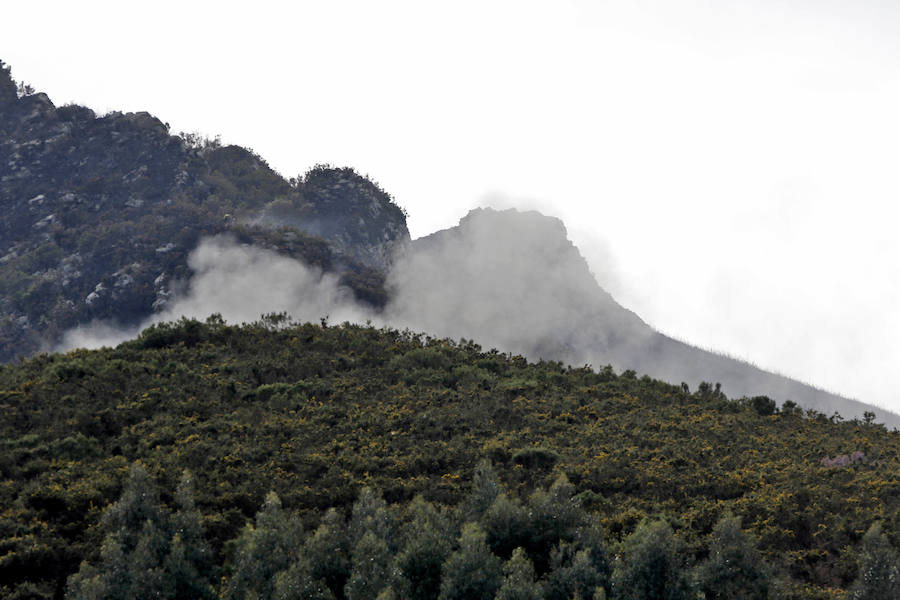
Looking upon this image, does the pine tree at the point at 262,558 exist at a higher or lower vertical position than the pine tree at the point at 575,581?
lower

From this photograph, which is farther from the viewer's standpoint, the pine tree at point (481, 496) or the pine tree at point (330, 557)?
the pine tree at point (481, 496)

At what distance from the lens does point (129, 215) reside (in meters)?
108

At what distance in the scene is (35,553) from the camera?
94.7ft

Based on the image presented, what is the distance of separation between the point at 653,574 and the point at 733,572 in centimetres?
277

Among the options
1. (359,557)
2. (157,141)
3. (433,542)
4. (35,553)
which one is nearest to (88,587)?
(35,553)

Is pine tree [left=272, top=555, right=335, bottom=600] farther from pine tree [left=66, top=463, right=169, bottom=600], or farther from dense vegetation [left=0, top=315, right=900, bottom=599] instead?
pine tree [left=66, top=463, right=169, bottom=600]

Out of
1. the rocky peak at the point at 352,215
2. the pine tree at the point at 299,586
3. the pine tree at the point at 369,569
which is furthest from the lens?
the rocky peak at the point at 352,215

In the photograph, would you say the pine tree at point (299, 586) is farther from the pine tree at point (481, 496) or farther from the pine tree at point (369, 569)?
the pine tree at point (481, 496)

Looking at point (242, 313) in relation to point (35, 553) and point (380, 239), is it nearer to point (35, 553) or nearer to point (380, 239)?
point (380, 239)

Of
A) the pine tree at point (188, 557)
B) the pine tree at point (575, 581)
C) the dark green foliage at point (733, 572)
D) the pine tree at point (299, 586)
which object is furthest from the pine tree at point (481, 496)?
the pine tree at point (188, 557)

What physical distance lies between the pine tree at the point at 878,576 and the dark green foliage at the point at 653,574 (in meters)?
5.45

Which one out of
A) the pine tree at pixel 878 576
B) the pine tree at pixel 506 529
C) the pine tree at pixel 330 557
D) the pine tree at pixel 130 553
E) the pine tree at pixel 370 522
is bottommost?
the pine tree at pixel 130 553

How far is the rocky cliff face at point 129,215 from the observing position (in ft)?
299

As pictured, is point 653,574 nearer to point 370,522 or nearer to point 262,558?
Answer: point 370,522
